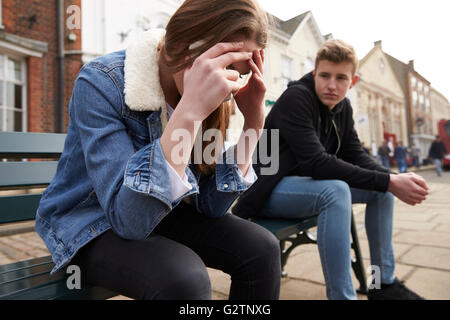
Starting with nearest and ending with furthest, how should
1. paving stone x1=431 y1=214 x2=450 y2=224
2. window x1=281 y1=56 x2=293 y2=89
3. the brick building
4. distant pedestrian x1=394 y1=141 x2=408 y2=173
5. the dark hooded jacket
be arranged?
the dark hooded jacket → paving stone x1=431 y1=214 x2=450 y2=224 → the brick building → window x1=281 y1=56 x2=293 y2=89 → distant pedestrian x1=394 y1=141 x2=408 y2=173

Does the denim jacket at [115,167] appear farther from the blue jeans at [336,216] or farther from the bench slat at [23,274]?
the blue jeans at [336,216]

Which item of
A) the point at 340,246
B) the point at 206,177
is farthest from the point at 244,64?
the point at 340,246

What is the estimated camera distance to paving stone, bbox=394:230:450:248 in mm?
2975

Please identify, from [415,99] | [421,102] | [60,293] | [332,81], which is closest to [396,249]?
[332,81]

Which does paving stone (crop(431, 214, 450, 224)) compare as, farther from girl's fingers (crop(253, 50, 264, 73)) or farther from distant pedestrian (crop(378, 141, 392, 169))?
distant pedestrian (crop(378, 141, 392, 169))

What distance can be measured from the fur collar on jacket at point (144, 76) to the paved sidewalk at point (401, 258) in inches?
55.7

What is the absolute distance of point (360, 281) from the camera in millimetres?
1990

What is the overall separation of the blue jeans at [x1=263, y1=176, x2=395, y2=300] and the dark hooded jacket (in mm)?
71

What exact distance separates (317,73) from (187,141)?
1.43 metres

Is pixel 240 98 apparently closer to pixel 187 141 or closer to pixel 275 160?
pixel 187 141

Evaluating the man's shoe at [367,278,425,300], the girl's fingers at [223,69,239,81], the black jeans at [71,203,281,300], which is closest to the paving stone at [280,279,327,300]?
the man's shoe at [367,278,425,300]

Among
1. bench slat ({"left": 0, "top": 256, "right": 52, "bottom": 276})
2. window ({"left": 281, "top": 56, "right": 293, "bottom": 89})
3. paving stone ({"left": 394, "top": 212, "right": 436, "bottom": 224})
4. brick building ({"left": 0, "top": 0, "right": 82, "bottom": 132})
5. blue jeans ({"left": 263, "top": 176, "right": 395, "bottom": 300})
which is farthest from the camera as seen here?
window ({"left": 281, "top": 56, "right": 293, "bottom": 89})

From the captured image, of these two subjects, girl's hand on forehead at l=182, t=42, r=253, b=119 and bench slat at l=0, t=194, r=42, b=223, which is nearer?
girl's hand on forehead at l=182, t=42, r=253, b=119

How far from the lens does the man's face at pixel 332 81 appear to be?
6.22 ft
